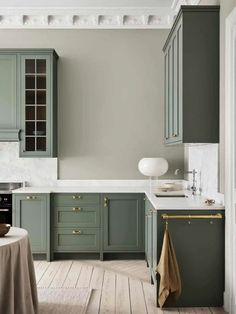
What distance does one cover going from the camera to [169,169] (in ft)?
19.2

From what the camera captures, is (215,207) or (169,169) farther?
(169,169)

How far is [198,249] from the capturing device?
3697mm

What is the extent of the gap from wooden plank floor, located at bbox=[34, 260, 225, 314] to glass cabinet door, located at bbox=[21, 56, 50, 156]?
1479 millimetres

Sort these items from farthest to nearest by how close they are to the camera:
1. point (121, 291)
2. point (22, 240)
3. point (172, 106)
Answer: point (172, 106), point (121, 291), point (22, 240)

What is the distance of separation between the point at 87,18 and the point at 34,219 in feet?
8.93

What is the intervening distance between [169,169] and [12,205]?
210 cm

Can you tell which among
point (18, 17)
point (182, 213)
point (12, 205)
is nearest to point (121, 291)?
point (182, 213)

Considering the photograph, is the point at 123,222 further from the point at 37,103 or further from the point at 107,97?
the point at 37,103

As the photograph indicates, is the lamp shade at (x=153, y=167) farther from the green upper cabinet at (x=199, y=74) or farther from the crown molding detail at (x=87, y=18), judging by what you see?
the crown molding detail at (x=87, y=18)

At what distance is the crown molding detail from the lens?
5684mm

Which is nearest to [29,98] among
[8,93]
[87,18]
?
[8,93]

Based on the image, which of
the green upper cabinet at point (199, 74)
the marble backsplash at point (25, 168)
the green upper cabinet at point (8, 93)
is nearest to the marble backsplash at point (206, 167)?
the green upper cabinet at point (199, 74)

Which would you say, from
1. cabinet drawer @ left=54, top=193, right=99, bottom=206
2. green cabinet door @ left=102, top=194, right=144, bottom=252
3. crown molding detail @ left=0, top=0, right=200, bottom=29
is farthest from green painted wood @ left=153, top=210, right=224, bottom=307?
crown molding detail @ left=0, top=0, right=200, bottom=29

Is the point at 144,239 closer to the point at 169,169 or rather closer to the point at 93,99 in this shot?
the point at 169,169
